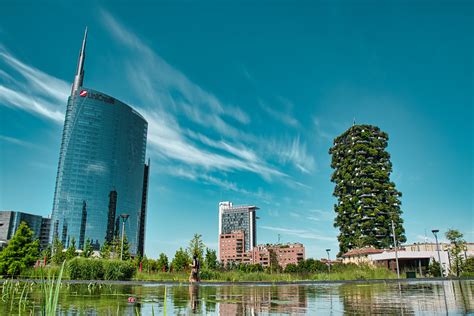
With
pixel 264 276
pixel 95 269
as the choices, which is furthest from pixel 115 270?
pixel 264 276

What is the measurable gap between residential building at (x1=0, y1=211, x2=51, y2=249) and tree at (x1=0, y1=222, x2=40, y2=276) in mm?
138023

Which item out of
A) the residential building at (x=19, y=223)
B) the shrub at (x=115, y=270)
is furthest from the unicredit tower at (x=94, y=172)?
the shrub at (x=115, y=270)

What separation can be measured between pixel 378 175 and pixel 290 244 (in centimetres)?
11272

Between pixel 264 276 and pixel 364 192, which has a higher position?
pixel 364 192

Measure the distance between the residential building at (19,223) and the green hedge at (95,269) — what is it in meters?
154

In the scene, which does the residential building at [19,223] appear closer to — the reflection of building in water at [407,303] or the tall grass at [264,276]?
the tall grass at [264,276]

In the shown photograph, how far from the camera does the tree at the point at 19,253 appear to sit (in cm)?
3222

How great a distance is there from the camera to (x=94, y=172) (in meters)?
138

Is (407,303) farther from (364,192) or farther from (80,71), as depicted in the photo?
(80,71)

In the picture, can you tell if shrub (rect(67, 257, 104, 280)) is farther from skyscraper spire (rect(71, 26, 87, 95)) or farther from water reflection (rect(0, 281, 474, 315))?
skyscraper spire (rect(71, 26, 87, 95))

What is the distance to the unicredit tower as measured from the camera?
132 metres

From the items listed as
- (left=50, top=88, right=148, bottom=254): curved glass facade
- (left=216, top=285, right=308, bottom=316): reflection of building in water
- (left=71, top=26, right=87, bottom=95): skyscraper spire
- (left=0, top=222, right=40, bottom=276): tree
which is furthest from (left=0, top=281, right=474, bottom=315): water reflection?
(left=71, top=26, right=87, bottom=95): skyscraper spire

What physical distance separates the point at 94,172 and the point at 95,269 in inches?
4889

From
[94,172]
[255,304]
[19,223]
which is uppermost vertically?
[94,172]
